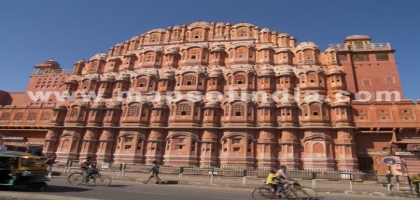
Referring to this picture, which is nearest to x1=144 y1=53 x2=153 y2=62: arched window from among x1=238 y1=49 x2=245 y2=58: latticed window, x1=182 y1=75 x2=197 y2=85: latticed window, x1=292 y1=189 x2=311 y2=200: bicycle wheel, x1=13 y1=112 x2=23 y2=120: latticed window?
x1=182 y1=75 x2=197 y2=85: latticed window

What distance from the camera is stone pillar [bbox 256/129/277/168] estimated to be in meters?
26.9

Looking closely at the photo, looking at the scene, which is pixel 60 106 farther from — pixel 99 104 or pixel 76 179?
pixel 76 179

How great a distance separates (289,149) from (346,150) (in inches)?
224

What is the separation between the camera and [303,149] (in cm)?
2728

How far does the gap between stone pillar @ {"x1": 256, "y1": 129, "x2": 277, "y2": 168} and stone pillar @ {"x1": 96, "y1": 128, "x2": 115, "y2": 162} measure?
60.1 ft

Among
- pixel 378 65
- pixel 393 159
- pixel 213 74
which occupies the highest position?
pixel 378 65

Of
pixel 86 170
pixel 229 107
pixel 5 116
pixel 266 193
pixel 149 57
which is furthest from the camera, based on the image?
pixel 5 116

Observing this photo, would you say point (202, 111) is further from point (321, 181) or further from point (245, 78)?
point (321, 181)

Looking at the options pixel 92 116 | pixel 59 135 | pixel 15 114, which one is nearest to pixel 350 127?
pixel 92 116

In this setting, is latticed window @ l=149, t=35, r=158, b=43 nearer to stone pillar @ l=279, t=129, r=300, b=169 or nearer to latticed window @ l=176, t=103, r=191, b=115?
latticed window @ l=176, t=103, r=191, b=115

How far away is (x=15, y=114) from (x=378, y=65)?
2065 inches

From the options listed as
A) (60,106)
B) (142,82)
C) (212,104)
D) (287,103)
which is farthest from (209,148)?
(60,106)

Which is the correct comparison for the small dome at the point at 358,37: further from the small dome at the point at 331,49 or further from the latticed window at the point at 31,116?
the latticed window at the point at 31,116

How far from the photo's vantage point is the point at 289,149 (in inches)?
1067
